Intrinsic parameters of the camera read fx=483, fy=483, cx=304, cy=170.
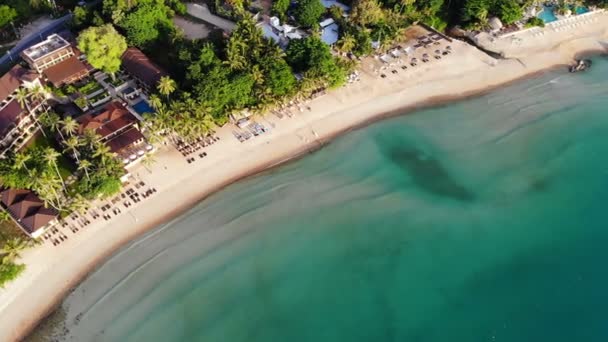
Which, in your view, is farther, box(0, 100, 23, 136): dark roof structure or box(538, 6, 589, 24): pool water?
box(538, 6, 589, 24): pool water

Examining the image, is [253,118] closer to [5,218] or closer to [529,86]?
[5,218]

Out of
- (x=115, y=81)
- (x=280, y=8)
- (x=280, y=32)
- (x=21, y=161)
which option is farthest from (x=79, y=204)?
(x=280, y=8)

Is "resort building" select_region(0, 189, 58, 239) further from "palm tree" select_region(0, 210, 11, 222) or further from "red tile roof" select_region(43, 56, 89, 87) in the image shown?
"red tile roof" select_region(43, 56, 89, 87)

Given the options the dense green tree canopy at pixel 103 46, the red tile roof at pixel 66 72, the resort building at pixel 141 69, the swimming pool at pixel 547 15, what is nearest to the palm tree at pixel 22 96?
the red tile roof at pixel 66 72

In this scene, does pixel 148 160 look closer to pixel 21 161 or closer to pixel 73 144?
pixel 73 144

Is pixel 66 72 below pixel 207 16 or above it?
above

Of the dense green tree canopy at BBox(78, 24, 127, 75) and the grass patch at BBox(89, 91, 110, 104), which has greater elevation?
the dense green tree canopy at BBox(78, 24, 127, 75)

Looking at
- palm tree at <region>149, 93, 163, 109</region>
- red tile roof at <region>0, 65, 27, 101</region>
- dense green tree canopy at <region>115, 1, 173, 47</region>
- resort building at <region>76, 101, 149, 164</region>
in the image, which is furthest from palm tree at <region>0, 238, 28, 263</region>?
dense green tree canopy at <region>115, 1, 173, 47</region>

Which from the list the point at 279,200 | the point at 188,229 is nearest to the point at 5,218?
the point at 188,229
